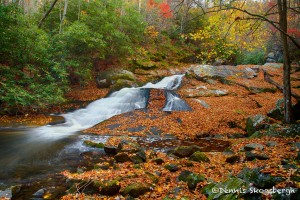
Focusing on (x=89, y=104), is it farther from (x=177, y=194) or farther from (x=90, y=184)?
(x=177, y=194)

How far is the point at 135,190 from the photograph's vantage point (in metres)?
4.53

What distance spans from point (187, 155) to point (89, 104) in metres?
10.3

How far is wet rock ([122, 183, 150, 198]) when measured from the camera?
4.50 metres

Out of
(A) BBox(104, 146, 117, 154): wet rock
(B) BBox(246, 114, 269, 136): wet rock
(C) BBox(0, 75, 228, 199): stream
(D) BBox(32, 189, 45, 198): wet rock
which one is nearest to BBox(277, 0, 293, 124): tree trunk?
(B) BBox(246, 114, 269, 136): wet rock

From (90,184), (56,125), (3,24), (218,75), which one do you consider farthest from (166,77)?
(90,184)

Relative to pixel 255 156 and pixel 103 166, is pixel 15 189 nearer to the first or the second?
pixel 103 166

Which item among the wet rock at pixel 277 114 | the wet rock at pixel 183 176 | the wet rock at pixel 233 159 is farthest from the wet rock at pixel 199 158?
the wet rock at pixel 277 114

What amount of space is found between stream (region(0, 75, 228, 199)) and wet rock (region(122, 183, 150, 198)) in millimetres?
1515

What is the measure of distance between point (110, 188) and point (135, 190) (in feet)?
1.88

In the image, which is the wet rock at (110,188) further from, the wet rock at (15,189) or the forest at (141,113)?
the wet rock at (15,189)

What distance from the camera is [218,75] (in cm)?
1972

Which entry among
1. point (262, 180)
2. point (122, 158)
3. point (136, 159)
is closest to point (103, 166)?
point (122, 158)

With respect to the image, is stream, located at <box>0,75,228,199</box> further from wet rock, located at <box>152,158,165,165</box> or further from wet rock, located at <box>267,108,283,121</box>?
wet rock, located at <box>267,108,283,121</box>

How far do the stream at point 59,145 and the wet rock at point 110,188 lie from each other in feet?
3.18
